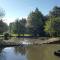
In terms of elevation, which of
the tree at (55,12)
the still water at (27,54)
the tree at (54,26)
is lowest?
the still water at (27,54)

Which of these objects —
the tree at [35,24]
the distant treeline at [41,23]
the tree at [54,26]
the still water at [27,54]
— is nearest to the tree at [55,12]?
the distant treeline at [41,23]

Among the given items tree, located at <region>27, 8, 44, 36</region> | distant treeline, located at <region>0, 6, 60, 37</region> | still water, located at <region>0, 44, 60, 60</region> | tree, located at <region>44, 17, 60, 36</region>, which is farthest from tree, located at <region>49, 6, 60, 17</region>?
still water, located at <region>0, 44, 60, 60</region>

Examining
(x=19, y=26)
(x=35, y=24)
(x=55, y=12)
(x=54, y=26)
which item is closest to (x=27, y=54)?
(x=54, y=26)

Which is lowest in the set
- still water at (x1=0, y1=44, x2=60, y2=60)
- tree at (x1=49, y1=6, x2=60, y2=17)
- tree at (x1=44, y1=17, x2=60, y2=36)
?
still water at (x1=0, y1=44, x2=60, y2=60)

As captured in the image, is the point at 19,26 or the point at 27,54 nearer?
the point at 27,54

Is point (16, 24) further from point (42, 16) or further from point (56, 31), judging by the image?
point (56, 31)

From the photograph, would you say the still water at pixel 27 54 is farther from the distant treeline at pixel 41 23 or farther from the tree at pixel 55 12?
the tree at pixel 55 12

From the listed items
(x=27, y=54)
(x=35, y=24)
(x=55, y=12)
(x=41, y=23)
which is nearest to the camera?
(x=27, y=54)

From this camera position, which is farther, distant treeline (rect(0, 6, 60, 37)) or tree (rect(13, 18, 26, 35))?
tree (rect(13, 18, 26, 35))

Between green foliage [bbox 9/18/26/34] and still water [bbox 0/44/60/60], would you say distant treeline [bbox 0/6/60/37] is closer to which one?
green foliage [bbox 9/18/26/34]

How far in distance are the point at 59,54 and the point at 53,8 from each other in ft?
114

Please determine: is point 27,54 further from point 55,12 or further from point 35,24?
point 55,12

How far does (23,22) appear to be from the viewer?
61.7 metres

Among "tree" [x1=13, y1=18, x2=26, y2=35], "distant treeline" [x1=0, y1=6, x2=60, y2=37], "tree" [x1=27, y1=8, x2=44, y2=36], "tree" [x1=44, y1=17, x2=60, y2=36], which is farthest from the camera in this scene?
"tree" [x1=13, y1=18, x2=26, y2=35]
